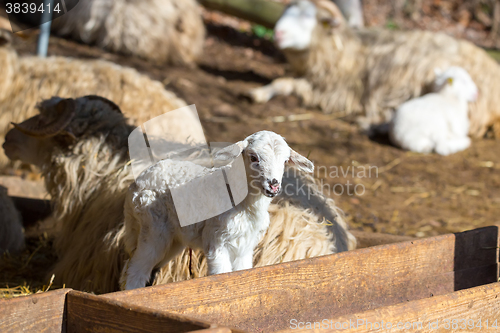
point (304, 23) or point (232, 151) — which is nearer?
point (232, 151)

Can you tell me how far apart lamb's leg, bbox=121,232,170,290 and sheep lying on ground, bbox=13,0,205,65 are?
6.57m

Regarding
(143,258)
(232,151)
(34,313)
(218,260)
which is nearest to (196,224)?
(218,260)

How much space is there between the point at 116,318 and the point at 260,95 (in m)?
6.19

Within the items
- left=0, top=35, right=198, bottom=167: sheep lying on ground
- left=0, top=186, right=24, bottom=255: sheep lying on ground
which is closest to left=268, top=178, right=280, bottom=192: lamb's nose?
left=0, top=186, right=24, bottom=255: sheep lying on ground

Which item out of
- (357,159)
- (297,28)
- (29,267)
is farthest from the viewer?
(297,28)

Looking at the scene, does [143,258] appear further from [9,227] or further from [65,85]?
[65,85]

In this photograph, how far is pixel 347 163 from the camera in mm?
5836

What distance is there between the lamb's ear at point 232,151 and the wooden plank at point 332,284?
0.47m

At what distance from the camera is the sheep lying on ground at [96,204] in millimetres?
2695

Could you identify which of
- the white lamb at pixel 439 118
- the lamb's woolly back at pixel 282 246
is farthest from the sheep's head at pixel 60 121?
the white lamb at pixel 439 118

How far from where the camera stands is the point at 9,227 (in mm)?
3504

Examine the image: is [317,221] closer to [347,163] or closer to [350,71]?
[347,163]

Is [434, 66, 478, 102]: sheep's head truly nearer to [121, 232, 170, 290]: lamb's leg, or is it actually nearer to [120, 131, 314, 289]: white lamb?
[120, 131, 314, 289]: white lamb

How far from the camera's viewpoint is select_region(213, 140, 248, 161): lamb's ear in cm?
184
